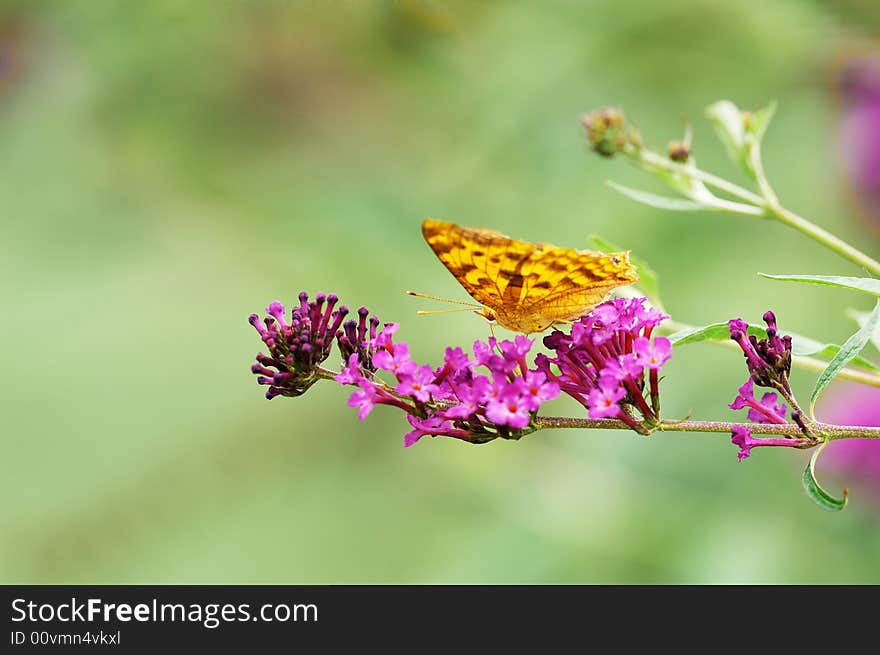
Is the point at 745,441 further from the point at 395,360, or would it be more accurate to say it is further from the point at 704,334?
the point at 395,360

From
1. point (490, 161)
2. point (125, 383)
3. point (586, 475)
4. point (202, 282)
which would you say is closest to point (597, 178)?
point (490, 161)

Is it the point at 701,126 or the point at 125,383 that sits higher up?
the point at 125,383

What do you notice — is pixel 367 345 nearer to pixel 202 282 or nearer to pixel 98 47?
pixel 98 47

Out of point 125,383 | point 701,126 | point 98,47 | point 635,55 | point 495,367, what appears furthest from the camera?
point 125,383

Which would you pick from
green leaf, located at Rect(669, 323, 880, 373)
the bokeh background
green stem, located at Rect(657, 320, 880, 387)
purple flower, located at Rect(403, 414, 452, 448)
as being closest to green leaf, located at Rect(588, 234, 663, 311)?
green stem, located at Rect(657, 320, 880, 387)

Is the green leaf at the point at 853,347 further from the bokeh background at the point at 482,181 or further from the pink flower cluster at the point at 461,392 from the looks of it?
the bokeh background at the point at 482,181

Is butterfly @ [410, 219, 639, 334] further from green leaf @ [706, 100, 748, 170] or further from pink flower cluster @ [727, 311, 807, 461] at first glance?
green leaf @ [706, 100, 748, 170]
